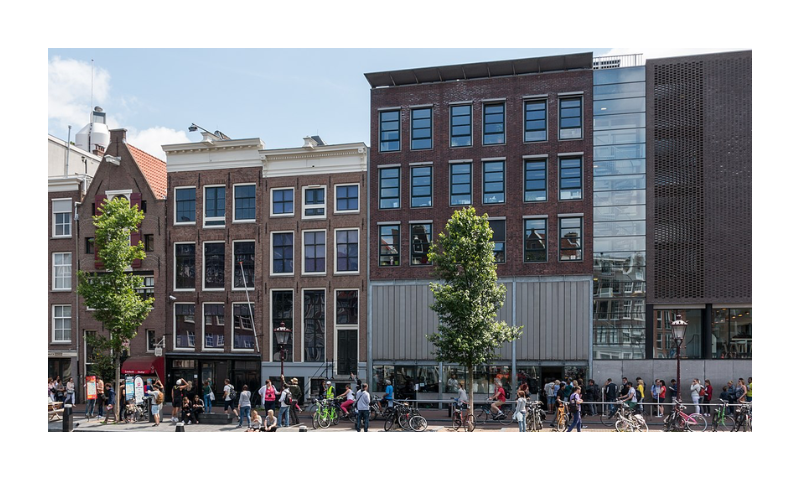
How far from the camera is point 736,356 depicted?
1266 inches

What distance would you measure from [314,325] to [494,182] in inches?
448

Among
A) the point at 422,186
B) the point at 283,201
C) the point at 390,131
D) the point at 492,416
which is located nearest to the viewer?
the point at 492,416

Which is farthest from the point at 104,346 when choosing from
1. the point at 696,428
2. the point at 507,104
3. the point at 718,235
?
the point at 718,235

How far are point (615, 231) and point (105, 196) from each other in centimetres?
Answer: 2639

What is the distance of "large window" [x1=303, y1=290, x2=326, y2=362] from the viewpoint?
116 feet

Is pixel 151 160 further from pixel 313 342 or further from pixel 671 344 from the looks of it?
pixel 671 344

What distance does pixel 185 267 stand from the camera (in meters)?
37.5

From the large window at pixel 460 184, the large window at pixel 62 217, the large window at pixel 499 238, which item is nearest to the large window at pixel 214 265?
the large window at pixel 62 217

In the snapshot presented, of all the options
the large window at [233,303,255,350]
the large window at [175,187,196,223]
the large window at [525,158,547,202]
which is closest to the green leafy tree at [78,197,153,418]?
the large window at [233,303,255,350]

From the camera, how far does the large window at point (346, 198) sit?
3600 cm

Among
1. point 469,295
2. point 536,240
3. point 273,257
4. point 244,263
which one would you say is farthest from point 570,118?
point 244,263

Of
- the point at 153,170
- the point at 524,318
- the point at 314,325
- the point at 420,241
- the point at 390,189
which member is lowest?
the point at 314,325

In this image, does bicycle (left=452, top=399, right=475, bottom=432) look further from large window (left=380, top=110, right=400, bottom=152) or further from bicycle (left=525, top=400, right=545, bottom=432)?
large window (left=380, top=110, right=400, bottom=152)

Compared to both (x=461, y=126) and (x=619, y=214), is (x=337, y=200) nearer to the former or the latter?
(x=461, y=126)
